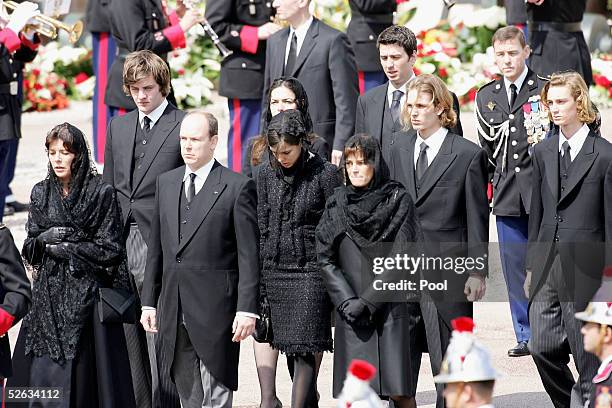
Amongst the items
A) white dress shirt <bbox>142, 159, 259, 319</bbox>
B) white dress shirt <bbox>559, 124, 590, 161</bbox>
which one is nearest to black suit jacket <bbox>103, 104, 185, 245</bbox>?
white dress shirt <bbox>142, 159, 259, 319</bbox>

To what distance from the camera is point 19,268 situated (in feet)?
22.2

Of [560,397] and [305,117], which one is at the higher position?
[305,117]

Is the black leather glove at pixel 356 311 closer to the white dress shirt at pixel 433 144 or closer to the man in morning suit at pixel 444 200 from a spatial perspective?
the man in morning suit at pixel 444 200

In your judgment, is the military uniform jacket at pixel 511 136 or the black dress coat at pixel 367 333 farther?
the military uniform jacket at pixel 511 136

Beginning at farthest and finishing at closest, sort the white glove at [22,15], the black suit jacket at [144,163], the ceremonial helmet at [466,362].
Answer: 1. the white glove at [22,15]
2. the black suit jacket at [144,163]
3. the ceremonial helmet at [466,362]

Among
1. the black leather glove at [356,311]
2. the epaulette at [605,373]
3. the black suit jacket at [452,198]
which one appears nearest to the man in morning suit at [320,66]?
the black suit jacket at [452,198]

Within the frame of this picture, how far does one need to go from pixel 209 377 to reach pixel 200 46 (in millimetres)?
8942

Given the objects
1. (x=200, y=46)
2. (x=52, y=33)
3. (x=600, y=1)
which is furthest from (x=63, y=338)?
(x=600, y=1)

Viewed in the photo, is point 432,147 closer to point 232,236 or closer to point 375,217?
point 375,217

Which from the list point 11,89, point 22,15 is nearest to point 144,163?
point 22,15

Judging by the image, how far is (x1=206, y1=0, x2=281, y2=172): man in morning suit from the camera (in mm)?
10719

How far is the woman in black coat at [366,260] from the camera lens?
7.27 metres

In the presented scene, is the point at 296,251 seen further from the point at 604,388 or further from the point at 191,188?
the point at 604,388

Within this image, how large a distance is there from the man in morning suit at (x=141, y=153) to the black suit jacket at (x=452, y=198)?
1.43 metres
